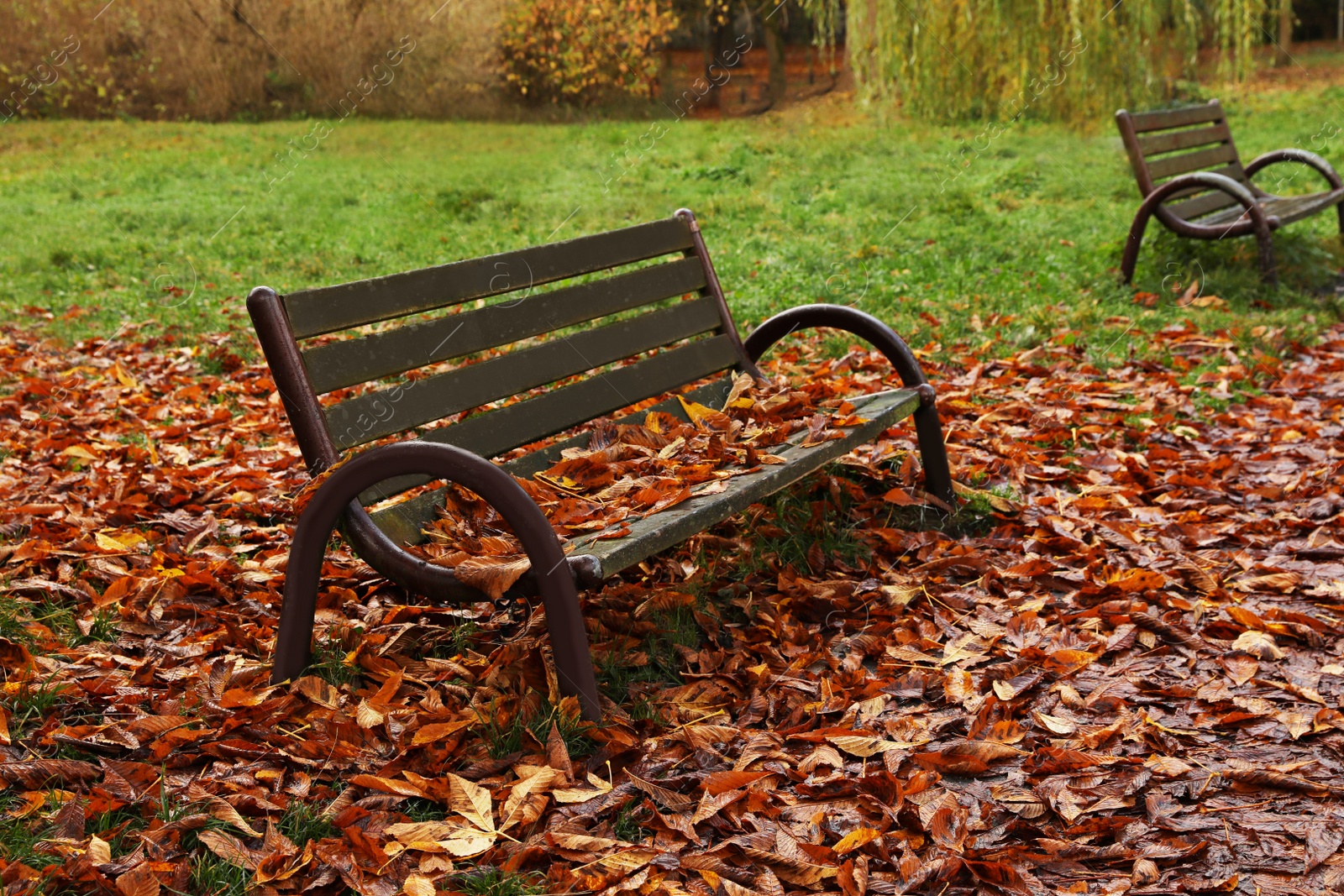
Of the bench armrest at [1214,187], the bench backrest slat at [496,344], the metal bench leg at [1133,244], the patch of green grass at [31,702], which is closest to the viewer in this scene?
the patch of green grass at [31,702]

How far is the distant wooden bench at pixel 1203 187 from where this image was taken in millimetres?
6516

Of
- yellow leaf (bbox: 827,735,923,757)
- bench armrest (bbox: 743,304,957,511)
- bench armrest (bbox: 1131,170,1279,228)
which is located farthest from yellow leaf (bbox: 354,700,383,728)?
bench armrest (bbox: 1131,170,1279,228)

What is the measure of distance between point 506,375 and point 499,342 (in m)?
0.12

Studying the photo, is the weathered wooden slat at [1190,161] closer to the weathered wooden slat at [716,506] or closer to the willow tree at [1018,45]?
the willow tree at [1018,45]

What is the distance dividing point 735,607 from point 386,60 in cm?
1303

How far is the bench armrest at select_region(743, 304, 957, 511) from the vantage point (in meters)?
3.72

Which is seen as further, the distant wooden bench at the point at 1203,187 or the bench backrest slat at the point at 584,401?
the distant wooden bench at the point at 1203,187

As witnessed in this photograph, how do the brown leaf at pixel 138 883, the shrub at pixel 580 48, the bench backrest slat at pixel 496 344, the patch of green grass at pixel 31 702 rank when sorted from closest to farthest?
the brown leaf at pixel 138 883, the patch of green grass at pixel 31 702, the bench backrest slat at pixel 496 344, the shrub at pixel 580 48

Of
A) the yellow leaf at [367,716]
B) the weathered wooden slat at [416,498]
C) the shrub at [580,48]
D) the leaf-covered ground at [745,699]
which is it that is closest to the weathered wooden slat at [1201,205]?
the leaf-covered ground at [745,699]

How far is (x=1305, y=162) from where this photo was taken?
7.61 meters

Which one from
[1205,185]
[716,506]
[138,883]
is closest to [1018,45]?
[1205,185]

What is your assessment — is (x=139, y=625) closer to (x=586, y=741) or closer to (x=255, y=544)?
(x=255, y=544)

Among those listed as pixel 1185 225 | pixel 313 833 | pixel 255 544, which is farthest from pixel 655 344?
pixel 1185 225

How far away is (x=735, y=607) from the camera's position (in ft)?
10.7
